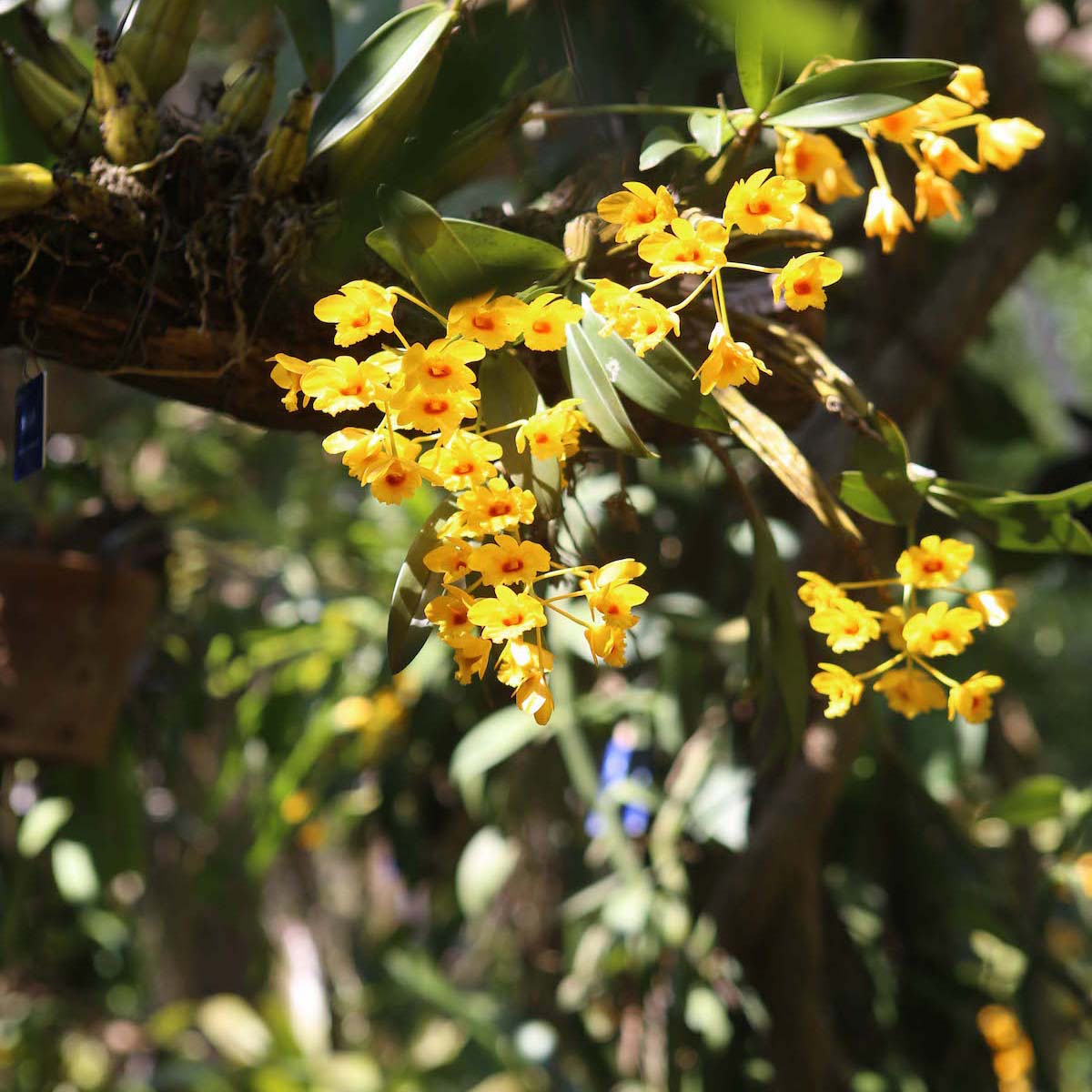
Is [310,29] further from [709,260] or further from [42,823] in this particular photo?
[42,823]

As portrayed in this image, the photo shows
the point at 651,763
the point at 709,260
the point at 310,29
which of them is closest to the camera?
the point at 709,260

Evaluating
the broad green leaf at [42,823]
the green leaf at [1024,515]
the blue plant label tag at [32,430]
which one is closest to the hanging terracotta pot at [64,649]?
the broad green leaf at [42,823]

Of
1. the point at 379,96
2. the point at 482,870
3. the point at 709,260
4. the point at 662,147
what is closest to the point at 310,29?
the point at 379,96

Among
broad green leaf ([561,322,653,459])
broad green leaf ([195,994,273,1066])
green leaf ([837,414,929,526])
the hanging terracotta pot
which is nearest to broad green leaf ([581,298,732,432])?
broad green leaf ([561,322,653,459])

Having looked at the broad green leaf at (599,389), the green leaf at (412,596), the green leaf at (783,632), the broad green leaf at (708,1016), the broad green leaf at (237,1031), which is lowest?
the broad green leaf at (237,1031)

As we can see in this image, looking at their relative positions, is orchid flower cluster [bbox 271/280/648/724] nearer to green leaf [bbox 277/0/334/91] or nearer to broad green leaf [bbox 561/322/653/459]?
broad green leaf [bbox 561/322/653/459]

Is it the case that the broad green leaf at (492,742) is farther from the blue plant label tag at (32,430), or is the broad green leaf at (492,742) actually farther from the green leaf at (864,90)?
the green leaf at (864,90)

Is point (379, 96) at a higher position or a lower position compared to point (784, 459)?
higher
